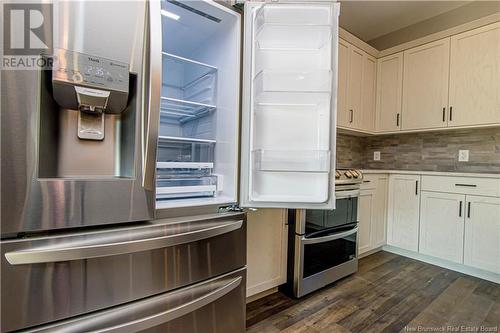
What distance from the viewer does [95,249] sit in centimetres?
71

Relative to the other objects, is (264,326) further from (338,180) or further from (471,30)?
(471,30)

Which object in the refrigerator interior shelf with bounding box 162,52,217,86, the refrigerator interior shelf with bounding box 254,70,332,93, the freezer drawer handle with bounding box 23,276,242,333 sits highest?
the refrigerator interior shelf with bounding box 162,52,217,86

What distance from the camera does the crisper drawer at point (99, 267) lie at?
65 cm

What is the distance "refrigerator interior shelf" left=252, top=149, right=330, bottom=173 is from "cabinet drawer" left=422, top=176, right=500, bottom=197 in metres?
1.89

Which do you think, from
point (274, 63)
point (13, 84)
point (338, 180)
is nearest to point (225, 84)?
point (274, 63)

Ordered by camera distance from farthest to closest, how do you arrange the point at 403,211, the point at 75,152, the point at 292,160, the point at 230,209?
the point at 403,211, the point at 292,160, the point at 230,209, the point at 75,152

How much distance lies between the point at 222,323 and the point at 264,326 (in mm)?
577

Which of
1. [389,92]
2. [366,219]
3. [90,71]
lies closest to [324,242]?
[366,219]

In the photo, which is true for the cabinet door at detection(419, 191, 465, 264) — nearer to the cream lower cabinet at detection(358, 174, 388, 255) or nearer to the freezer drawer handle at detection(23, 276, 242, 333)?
the cream lower cabinet at detection(358, 174, 388, 255)

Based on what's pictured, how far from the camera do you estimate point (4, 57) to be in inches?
24.7

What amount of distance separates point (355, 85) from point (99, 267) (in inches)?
109

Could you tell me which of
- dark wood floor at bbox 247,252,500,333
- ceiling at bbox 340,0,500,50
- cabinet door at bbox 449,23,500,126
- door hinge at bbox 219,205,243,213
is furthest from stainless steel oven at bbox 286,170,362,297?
ceiling at bbox 340,0,500,50

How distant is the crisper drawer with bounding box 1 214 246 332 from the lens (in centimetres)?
65

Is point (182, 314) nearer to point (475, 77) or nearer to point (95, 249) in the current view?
point (95, 249)
